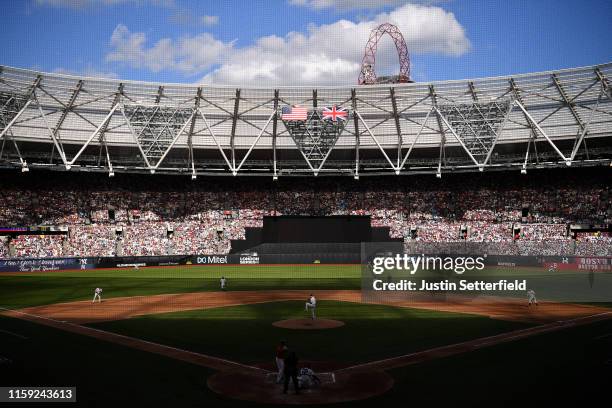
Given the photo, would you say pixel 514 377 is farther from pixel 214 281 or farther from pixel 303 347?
pixel 214 281

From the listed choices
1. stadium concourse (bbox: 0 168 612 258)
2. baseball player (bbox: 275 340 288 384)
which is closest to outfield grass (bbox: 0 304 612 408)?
baseball player (bbox: 275 340 288 384)

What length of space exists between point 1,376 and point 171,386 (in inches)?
225

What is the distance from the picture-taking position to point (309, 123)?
209 feet

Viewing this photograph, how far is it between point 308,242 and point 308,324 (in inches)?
1703

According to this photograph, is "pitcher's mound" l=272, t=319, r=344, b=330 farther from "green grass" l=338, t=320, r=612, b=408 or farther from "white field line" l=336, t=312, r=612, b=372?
"green grass" l=338, t=320, r=612, b=408

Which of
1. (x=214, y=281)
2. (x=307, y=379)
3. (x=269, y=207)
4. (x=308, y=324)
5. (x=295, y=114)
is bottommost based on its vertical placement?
(x=214, y=281)

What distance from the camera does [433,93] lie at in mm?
61500

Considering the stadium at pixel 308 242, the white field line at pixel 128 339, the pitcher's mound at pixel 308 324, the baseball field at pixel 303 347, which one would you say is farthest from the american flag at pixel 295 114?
the white field line at pixel 128 339

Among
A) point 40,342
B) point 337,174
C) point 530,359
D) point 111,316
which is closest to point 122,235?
point 337,174

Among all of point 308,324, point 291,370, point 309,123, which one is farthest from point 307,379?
point 309,123

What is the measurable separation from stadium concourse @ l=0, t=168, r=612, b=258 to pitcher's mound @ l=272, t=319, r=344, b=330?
37.0 metres

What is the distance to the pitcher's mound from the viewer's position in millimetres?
25922

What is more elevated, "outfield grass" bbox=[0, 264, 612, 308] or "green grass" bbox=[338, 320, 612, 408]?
"green grass" bbox=[338, 320, 612, 408]

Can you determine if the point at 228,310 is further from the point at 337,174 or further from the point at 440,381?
the point at 337,174
